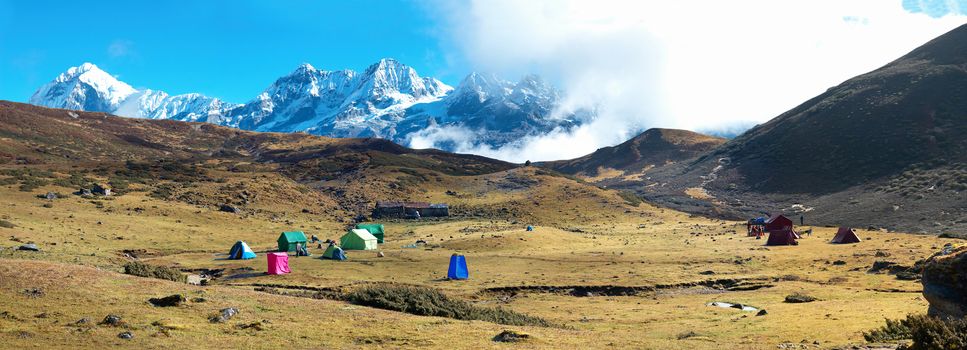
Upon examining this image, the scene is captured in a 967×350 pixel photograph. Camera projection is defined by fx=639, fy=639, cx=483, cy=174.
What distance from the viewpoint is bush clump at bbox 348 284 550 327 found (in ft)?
87.6

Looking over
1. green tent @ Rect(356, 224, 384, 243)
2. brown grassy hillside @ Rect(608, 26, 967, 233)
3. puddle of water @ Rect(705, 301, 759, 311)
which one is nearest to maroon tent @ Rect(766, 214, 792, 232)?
brown grassy hillside @ Rect(608, 26, 967, 233)

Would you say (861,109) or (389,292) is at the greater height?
(861,109)

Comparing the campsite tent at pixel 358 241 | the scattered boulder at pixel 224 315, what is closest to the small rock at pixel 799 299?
the scattered boulder at pixel 224 315

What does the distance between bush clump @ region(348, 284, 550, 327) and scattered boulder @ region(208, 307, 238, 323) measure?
6435 mm

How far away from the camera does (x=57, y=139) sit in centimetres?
16625

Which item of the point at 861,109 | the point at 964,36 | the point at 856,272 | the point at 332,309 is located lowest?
Result: the point at 856,272

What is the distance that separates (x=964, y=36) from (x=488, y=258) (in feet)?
650

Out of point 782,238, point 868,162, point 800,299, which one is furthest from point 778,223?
point 868,162

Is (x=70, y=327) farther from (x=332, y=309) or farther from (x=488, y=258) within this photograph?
(x=488, y=258)

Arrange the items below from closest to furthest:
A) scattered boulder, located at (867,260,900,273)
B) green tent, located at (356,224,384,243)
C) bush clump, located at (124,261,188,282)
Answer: bush clump, located at (124,261,188,282)
scattered boulder, located at (867,260,900,273)
green tent, located at (356,224,384,243)

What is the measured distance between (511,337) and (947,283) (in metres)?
13.1

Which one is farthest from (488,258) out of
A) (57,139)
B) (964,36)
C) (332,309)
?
(964,36)

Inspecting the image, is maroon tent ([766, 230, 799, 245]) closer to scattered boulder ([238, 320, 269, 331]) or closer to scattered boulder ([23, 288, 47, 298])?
scattered boulder ([238, 320, 269, 331])

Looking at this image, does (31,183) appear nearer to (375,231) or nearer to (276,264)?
(375,231)
